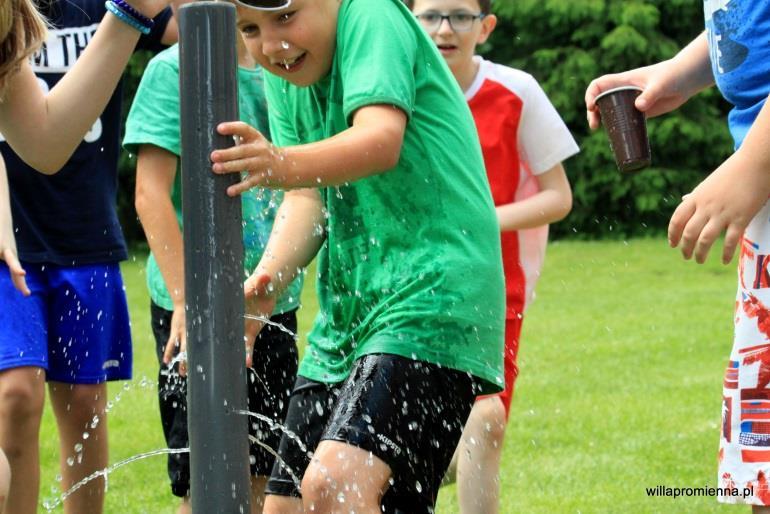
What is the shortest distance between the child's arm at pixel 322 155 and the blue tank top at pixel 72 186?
6.39 feet

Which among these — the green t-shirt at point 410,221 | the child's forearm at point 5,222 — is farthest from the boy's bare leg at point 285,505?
the child's forearm at point 5,222

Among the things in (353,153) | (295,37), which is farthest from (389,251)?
(295,37)

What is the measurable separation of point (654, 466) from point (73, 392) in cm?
263

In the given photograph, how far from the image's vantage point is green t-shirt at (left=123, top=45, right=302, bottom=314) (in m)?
4.23

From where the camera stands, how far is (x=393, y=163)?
2.77m

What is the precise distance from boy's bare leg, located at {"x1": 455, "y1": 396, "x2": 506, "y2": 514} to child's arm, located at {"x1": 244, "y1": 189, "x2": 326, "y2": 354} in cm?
131

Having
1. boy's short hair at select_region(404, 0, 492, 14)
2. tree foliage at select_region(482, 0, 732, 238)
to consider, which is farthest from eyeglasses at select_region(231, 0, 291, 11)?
tree foliage at select_region(482, 0, 732, 238)

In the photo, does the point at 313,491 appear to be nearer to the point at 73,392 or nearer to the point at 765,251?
the point at 765,251

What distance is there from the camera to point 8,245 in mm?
3621

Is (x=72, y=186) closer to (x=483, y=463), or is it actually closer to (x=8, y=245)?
(x=8, y=245)

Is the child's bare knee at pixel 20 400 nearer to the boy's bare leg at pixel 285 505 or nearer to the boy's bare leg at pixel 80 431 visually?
the boy's bare leg at pixel 80 431

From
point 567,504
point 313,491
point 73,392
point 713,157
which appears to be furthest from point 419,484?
point 713,157

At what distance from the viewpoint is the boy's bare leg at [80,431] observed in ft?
14.7

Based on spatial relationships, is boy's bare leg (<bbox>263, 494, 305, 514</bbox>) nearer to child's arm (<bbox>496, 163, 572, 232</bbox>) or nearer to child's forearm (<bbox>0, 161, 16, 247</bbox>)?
child's forearm (<bbox>0, 161, 16, 247</bbox>)
